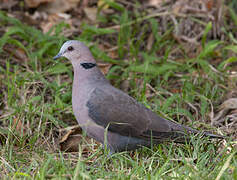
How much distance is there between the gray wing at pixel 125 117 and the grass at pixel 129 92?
162 millimetres

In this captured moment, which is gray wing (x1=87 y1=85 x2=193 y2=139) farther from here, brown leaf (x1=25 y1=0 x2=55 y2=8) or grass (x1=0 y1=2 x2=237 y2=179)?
brown leaf (x1=25 y1=0 x2=55 y2=8)

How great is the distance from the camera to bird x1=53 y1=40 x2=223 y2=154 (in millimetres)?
3547

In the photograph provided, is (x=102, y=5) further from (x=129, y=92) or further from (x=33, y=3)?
(x=129, y=92)

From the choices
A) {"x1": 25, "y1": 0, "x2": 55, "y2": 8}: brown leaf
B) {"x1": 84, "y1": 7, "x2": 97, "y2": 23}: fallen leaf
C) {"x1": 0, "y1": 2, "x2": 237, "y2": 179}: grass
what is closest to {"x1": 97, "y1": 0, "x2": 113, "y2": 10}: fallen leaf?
{"x1": 84, "y1": 7, "x2": 97, "y2": 23}: fallen leaf

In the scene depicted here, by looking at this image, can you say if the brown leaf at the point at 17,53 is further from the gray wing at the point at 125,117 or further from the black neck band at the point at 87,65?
the gray wing at the point at 125,117

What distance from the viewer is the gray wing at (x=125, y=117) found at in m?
3.56

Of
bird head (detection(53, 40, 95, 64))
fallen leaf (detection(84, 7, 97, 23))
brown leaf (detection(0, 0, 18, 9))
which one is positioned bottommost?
bird head (detection(53, 40, 95, 64))

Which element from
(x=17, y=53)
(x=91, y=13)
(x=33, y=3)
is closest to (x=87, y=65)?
(x=17, y=53)

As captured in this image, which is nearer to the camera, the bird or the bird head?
the bird

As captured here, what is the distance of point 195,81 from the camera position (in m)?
4.88

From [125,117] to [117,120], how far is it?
0.08m

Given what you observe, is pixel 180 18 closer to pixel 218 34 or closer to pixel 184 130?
pixel 218 34

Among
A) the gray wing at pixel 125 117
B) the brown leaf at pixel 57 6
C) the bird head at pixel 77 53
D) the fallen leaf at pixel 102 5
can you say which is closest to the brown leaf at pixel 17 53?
the brown leaf at pixel 57 6

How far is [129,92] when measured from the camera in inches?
189
